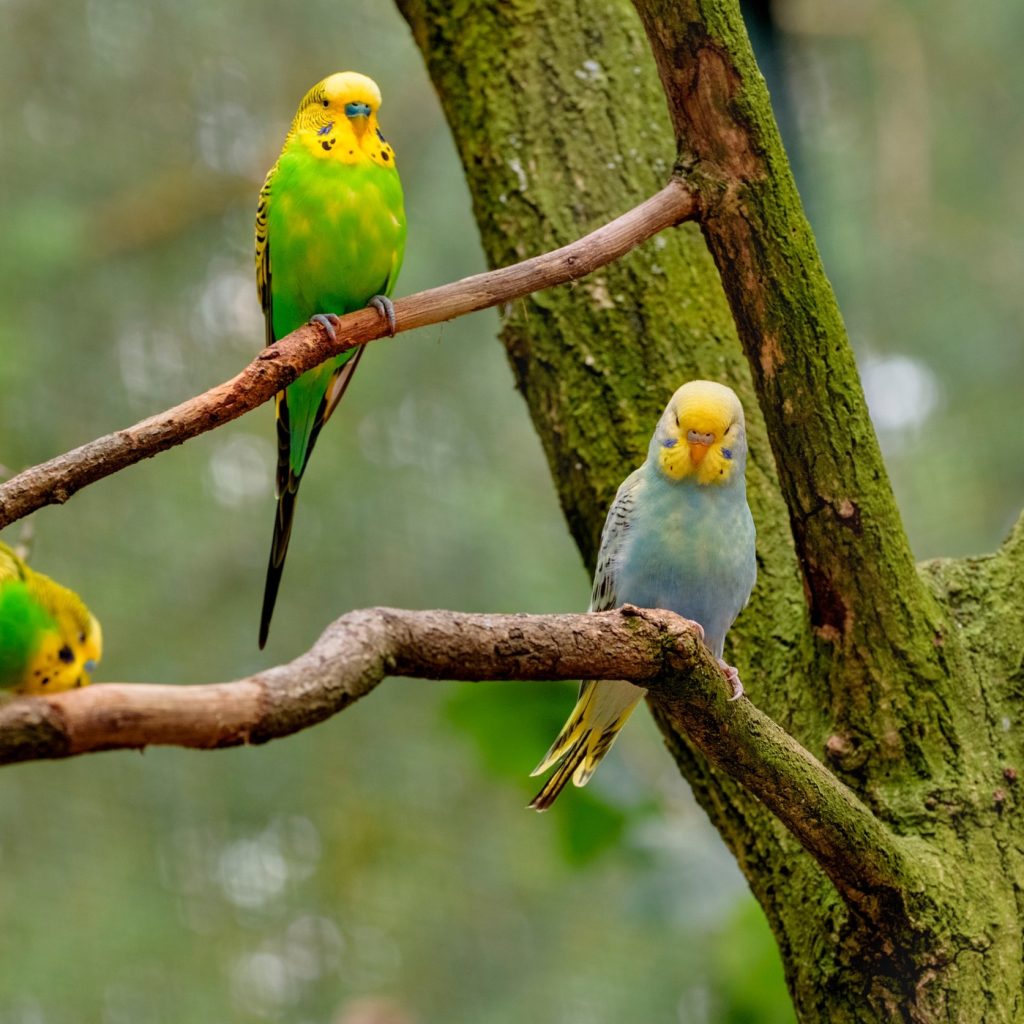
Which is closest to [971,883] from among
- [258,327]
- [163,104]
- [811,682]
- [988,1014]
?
[988,1014]

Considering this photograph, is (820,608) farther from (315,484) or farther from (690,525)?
(315,484)

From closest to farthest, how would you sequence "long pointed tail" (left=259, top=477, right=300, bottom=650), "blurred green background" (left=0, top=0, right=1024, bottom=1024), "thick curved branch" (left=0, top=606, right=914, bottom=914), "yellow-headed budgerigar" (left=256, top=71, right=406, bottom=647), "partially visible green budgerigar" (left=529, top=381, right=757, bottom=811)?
"thick curved branch" (left=0, top=606, right=914, bottom=914), "partially visible green budgerigar" (left=529, top=381, right=757, bottom=811), "long pointed tail" (left=259, top=477, right=300, bottom=650), "yellow-headed budgerigar" (left=256, top=71, right=406, bottom=647), "blurred green background" (left=0, top=0, right=1024, bottom=1024)

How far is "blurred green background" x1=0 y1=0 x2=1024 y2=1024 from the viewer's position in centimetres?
486

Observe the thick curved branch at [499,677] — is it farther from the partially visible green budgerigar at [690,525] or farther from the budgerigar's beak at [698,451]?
the budgerigar's beak at [698,451]

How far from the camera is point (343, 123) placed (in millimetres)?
2223

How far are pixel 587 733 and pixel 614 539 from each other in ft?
1.02

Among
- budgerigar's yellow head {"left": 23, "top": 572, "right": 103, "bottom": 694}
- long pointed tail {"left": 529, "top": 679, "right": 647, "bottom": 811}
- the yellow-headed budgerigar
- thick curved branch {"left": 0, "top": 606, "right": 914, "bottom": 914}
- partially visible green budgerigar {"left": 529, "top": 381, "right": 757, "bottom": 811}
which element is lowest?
thick curved branch {"left": 0, "top": 606, "right": 914, "bottom": 914}

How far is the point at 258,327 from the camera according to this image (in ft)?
16.0

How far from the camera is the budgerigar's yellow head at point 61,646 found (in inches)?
64.8

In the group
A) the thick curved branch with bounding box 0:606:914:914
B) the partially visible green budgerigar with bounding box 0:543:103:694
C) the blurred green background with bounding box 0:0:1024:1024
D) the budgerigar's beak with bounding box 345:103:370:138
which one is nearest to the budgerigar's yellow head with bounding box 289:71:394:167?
the budgerigar's beak with bounding box 345:103:370:138

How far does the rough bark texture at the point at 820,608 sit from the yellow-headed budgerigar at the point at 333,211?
381mm

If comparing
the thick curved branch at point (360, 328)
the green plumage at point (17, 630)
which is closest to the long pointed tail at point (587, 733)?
the thick curved branch at point (360, 328)

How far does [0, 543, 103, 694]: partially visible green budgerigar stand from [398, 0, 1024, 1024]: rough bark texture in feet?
2.53

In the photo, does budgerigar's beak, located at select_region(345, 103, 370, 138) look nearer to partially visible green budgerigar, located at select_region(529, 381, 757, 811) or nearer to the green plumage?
partially visible green budgerigar, located at select_region(529, 381, 757, 811)
